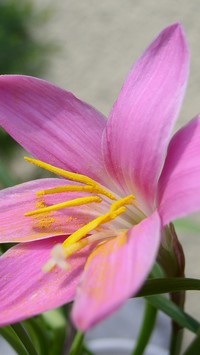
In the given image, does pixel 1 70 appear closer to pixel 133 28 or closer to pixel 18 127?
pixel 133 28

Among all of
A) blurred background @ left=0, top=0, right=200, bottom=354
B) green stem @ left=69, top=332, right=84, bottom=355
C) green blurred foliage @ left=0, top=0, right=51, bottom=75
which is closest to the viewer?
green stem @ left=69, top=332, right=84, bottom=355

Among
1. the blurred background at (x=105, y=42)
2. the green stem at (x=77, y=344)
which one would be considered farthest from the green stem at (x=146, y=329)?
the blurred background at (x=105, y=42)

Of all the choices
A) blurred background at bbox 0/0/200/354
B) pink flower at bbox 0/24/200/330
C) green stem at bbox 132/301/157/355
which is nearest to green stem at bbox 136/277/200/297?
pink flower at bbox 0/24/200/330

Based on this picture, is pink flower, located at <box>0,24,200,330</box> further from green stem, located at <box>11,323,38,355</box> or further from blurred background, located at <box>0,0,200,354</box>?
blurred background, located at <box>0,0,200,354</box>

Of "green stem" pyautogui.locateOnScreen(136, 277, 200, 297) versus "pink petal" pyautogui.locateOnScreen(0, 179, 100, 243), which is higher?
"pink petal" pyautogui.locateOnScreen(0, 179, 100, 243)

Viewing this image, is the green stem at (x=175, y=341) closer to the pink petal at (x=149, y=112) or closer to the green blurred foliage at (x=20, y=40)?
the pink petal at (x=149, y=112)

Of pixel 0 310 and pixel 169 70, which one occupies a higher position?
pixel 169 70

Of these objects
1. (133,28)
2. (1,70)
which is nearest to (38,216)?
(1,70)

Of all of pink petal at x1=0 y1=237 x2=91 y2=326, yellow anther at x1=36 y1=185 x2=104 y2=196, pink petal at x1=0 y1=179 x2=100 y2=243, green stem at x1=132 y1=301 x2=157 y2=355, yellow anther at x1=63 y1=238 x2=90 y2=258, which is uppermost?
yellow anther at x1=36 y1=185 x2=104 y2=196
